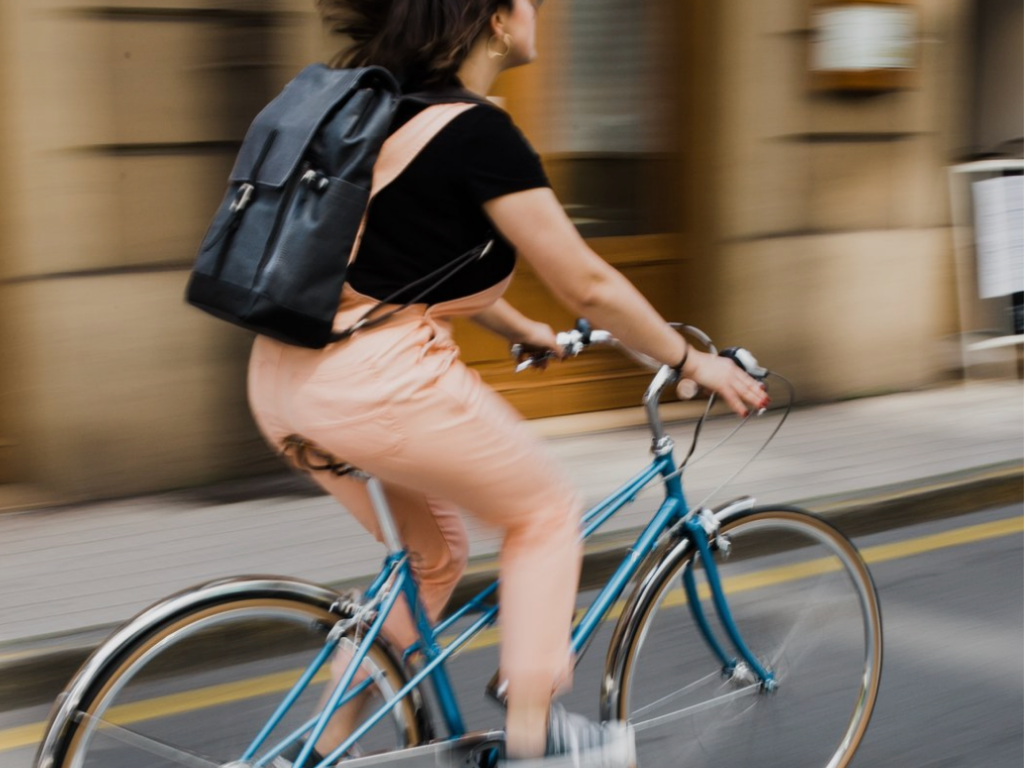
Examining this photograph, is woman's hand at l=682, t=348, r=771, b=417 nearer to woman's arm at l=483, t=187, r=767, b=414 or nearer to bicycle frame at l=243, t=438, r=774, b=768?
woman's arm at l=483, t=187, r=767, b=414

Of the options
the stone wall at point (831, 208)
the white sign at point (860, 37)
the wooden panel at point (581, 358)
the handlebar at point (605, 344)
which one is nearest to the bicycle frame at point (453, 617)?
the handlebar at point (605, 344)

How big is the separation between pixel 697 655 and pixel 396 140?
1368mm

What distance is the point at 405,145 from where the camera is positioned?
2.39 meters

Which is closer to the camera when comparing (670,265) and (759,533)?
(759,533)

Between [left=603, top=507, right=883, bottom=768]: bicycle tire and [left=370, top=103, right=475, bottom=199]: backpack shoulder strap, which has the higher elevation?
[left=370, top=103, right=475, bottom=199]: backpack shoulder strap

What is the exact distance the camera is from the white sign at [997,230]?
8.10 meters

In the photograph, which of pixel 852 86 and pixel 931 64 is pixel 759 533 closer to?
pixel 852 86

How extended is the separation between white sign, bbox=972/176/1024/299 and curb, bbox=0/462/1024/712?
83.8 inches

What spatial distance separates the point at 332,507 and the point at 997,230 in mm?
4508

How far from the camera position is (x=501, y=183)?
2391 mm

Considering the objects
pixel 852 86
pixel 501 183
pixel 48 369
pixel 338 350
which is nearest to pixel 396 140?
pixel 501 183

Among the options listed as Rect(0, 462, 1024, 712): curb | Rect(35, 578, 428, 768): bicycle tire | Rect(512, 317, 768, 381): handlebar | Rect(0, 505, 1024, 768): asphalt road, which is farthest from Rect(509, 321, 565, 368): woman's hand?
Rect(0, 462, 1024, 712): curb

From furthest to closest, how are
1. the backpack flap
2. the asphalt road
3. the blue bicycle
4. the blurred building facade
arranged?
the blurred building facade < the asphalt road < the blue bicycle < the backpack flap

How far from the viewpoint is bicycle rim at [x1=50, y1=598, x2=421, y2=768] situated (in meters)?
2.41
